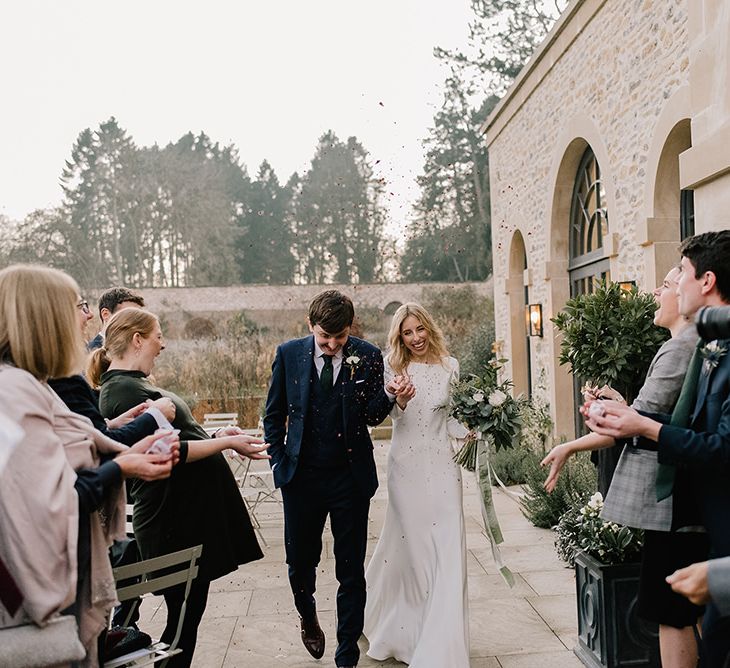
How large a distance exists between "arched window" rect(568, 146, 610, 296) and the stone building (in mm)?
24

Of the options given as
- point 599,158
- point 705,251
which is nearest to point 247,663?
point 705,251

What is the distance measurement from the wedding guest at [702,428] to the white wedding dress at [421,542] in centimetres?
145

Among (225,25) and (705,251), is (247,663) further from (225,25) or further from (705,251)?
(225,25)

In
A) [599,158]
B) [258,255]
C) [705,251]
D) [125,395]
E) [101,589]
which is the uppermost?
[258,255]

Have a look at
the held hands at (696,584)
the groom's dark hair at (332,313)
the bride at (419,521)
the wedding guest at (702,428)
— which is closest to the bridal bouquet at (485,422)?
the bride at (419,521)

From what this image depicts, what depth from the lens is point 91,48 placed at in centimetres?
2545

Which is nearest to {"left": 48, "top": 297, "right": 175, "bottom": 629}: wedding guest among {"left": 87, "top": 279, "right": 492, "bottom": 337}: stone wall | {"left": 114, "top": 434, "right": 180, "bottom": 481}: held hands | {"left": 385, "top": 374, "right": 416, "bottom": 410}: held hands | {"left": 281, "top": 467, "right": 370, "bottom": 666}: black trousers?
{"left": 114, "top": 434, "right": 180, "bottom": 481}: held hands

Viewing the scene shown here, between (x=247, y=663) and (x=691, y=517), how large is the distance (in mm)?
2568

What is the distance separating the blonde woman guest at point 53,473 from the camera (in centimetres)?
168

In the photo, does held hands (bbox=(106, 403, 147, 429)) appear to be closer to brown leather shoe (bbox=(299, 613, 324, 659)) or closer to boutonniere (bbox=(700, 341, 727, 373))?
brown leather shoe (bbox=(299, 613, 324, 659))

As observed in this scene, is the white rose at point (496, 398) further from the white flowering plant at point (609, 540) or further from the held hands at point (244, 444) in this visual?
the held hands at point (244, 444)

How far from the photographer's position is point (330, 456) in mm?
3586

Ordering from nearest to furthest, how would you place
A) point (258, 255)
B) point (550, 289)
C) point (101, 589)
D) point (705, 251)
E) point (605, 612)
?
1. point (101, 589)
2. point (705, 251)
3. point (605, 612)
4. point (550, 289)
5. point (258, 255)

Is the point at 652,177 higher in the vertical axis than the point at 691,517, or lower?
higher
